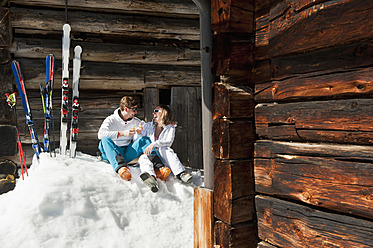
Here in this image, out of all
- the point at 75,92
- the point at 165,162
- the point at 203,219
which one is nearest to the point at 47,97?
the point at 75,92

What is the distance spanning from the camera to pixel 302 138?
185cm

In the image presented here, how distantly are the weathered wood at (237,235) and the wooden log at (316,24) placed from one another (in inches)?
45.6

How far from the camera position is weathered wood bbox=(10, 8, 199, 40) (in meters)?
5.19

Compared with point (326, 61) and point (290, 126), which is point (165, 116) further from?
point (326, 61)

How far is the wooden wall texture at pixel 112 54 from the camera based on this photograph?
5.23 m

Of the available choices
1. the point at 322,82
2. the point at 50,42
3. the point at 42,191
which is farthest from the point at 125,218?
the point at 50,42

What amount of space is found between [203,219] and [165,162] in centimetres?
224

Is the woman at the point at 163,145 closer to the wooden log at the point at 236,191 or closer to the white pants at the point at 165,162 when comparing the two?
the white pants at the point at 165,162

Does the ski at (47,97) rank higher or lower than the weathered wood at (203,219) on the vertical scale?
higher

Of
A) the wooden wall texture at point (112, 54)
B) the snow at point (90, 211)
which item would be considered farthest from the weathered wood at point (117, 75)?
the snow at point (90, 211)

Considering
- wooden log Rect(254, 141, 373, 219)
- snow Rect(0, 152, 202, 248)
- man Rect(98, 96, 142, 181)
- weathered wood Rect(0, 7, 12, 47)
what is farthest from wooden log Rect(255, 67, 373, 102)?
weathered wood Rect(0, 7, 12, 47)

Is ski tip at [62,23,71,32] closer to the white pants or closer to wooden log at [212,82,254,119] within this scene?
the white pants

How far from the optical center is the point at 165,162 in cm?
469

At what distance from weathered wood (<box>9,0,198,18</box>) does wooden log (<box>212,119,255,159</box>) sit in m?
3.99
